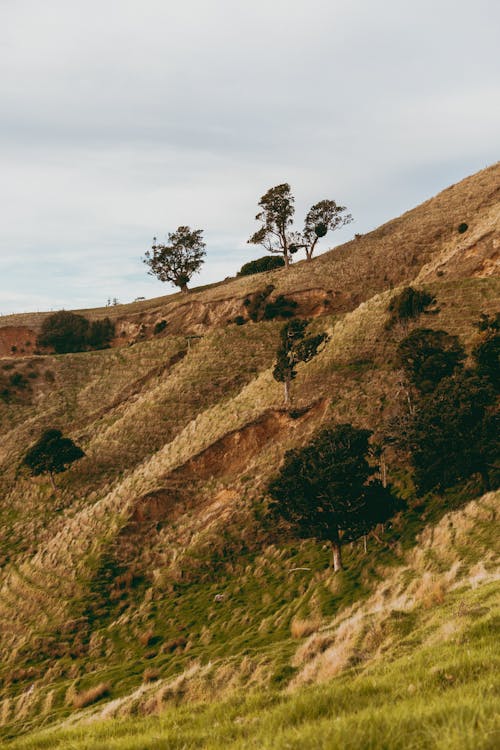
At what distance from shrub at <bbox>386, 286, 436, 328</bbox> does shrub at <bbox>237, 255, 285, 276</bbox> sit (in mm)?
62048

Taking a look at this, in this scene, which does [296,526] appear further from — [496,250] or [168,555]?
[496,250]

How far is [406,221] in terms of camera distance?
108 meters

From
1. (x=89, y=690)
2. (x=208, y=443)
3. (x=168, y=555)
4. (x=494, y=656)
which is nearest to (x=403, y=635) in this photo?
(x=494, y=656)

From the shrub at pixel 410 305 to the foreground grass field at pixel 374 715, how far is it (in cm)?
4915

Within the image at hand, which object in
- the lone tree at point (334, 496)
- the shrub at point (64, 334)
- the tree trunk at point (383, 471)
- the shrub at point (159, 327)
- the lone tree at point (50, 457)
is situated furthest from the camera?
the shrub at point (64, 334)

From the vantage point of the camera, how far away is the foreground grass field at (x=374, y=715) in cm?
512

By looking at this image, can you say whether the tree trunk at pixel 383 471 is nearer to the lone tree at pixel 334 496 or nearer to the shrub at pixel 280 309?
the lone tree at pixel 334 496

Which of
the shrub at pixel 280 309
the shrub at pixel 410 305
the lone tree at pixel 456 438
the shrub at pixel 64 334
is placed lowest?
the lone tree at pixel 456 438

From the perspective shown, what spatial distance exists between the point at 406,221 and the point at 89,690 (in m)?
104

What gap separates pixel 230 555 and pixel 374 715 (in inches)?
1343

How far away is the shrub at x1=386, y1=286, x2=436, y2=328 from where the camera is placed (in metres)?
57.1

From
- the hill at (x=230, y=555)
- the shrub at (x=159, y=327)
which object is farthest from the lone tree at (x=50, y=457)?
the shrub at (x=159, y=327)

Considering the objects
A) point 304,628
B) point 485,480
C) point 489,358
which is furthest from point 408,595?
point 489,358

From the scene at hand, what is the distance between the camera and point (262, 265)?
121562 millimetres
